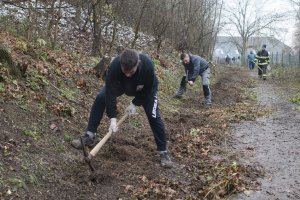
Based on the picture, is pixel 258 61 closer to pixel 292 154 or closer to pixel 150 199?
pixel 292 154

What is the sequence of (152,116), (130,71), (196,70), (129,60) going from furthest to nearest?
1. (196,70)
2. (152,116)
3. (130,71)
4. (129,60)

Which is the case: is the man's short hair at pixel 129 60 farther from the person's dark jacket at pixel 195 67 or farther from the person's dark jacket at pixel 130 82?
the person's dark jacket at pixel 195 67

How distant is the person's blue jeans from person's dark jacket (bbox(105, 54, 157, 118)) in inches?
4.6

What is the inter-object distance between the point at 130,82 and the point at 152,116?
0.56m

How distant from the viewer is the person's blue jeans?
5418mm

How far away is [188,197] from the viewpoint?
15.2 feet

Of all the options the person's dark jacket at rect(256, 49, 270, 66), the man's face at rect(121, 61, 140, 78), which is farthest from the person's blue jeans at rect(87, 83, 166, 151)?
the person's dark jacket at rect(256, 49, 270, 66)

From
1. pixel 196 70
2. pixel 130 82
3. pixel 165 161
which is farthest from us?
pixel 196 70

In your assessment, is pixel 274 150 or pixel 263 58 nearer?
pixel 274 150

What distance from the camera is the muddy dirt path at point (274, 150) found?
15.5 ft

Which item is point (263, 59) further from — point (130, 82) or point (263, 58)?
point (130, 82)

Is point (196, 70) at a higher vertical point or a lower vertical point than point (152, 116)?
higher

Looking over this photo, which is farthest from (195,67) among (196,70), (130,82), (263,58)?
(263,58)

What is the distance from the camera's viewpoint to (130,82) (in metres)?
5.31
